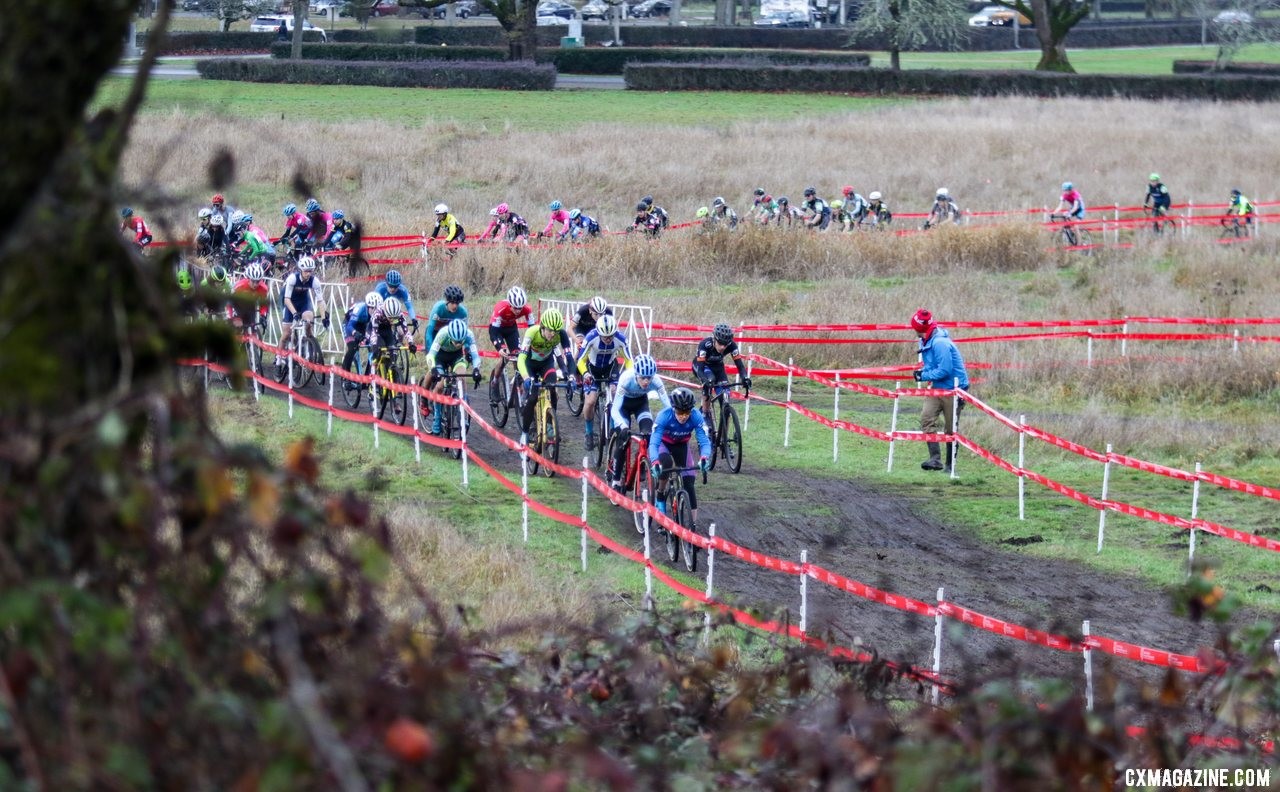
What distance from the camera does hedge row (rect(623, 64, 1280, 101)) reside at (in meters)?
61.3

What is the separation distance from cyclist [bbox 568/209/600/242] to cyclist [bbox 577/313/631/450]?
14921mm

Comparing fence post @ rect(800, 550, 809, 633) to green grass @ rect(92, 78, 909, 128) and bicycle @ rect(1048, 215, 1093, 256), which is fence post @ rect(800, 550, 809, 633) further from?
green grass @ rect(92, 78, 909, 128)

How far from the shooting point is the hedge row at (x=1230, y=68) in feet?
236

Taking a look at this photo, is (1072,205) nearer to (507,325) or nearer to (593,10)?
(507,325)

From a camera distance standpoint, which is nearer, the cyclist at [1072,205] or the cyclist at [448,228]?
the cyclist at [448,228]

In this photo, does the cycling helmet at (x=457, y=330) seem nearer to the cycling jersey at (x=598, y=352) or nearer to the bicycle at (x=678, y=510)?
the cycling jersey at (x=598, y=352)

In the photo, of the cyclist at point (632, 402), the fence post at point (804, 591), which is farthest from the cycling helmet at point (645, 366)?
the fence post at point (804, 591)

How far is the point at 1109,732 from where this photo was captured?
3834 mm

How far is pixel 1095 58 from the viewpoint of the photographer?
87625 mm

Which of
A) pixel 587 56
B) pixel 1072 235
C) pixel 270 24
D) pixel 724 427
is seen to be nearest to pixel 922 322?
pixel 724 427

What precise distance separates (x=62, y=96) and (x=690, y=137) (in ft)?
154

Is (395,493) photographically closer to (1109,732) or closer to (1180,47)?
(1109,732)

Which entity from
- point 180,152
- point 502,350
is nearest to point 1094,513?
point 502,350

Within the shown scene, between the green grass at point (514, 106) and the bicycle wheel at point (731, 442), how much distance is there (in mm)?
→ 33779
